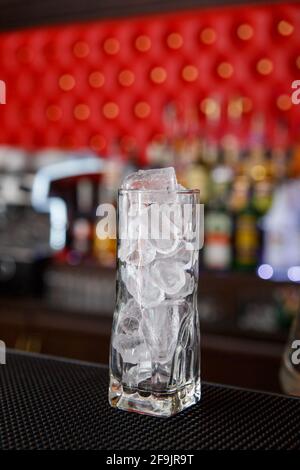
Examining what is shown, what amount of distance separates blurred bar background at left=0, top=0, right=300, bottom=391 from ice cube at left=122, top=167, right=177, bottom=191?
1894mm

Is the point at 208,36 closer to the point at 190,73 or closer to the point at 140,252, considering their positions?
the point at 190,73

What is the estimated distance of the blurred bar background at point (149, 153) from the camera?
2.76m

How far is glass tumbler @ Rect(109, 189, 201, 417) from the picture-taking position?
2.66 feet

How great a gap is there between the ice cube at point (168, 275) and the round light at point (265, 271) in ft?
6.45

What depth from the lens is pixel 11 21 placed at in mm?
3529

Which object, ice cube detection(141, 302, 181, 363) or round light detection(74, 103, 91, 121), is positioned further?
round light detection(74, 103, 91, 121)

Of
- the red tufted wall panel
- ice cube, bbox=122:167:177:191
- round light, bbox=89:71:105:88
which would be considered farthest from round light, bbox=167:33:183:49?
ice cube, bbox=122:167:177:191

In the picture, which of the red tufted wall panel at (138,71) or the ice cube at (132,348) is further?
the red tufted wall panel at (138,71)

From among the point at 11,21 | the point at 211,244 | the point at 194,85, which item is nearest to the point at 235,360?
the point at 211,244

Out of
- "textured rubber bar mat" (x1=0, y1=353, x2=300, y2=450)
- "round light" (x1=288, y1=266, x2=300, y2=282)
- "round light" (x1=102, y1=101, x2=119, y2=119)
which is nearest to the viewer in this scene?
"textured rubber bar mat" (x1=0, y1=353, x2=300, y2=450)

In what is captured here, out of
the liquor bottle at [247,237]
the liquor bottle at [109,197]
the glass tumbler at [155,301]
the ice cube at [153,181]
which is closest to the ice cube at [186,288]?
the glass tumbler at [155,301]

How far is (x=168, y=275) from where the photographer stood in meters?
0.82

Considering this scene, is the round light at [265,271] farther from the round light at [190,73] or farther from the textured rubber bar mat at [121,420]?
the textured rubber bar mat at [121,420]

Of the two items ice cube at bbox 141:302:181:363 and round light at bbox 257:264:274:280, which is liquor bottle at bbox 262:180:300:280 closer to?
round light at bbox 257:264:274:280
